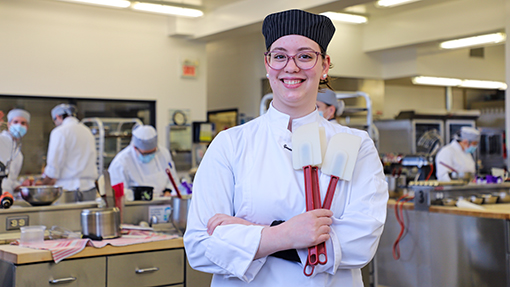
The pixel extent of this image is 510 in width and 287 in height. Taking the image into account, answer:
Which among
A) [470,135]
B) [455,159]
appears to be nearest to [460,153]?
[455,159]

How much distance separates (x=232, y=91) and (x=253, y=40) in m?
0.95

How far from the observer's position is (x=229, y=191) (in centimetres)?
144

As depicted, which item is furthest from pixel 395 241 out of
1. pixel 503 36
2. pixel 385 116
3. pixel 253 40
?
pixel 385 116

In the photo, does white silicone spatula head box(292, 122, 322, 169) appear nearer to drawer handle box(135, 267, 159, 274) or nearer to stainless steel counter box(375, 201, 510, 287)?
drawer handle box(135, 267, 159, 274)

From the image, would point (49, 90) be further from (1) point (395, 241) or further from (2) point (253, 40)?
(1) point (395, 241)

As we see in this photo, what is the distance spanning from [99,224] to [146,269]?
13.6 inches

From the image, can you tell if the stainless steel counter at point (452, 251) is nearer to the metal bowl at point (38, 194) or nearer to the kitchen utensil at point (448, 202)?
the kitchen utensil at point (448, 202)

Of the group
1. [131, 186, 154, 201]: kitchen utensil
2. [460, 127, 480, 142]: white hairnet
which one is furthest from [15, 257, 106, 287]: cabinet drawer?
[460, 127, 480, 142]: white hairnet

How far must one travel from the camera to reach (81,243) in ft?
8.57

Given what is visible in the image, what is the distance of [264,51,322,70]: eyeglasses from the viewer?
1.42 meters

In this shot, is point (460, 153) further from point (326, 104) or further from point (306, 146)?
point (306, 146)

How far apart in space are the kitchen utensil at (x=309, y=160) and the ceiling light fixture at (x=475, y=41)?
6.61 m

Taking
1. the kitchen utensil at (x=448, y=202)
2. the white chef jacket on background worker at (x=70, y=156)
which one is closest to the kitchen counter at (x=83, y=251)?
the kitchen utensil at (x=448, y=202)

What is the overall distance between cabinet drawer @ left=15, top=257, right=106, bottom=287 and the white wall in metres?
4.35
